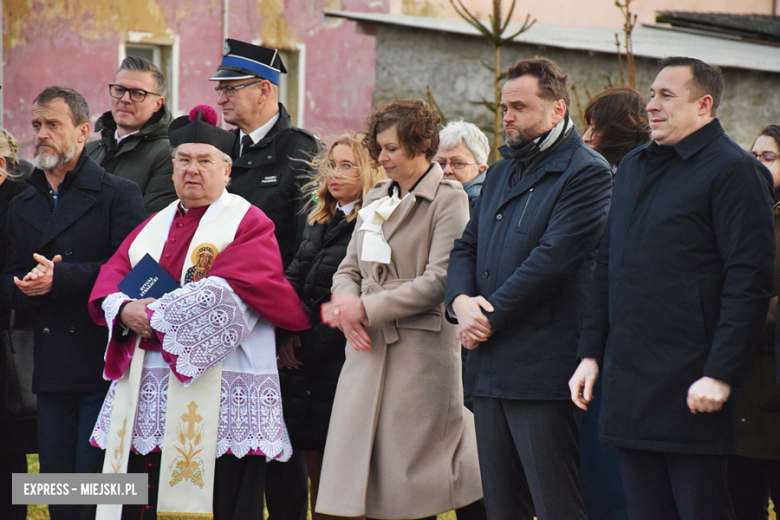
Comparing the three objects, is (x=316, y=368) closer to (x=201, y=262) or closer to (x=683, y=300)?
(x=201, y=262)

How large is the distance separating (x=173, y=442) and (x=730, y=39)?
512 inches

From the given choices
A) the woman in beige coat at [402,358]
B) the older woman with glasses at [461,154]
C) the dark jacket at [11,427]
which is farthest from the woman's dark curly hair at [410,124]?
the dark jacket at [11,427]

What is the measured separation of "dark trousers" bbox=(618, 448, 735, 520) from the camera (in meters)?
2.87

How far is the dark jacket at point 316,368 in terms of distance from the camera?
4.21m

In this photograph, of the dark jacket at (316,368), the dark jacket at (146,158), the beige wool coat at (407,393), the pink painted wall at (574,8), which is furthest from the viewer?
the pink painted wall at (574,8)

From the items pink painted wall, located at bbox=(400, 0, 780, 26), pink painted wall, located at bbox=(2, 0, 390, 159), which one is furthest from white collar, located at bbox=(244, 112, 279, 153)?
pink painted wall, located at bbox=(400, 0, 780, 26)

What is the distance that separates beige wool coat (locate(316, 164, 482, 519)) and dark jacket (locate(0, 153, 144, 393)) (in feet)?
4.04

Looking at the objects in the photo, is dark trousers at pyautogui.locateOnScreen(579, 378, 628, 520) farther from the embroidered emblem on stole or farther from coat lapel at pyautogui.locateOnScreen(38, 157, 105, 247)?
coat lapel at pyautogui.locateOnScreen(38, 157, 105, 247)

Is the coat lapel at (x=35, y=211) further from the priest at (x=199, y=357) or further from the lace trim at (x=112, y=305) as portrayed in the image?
the lace trim at (x=112, y=305)

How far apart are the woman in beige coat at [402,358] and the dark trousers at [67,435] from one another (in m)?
1.20

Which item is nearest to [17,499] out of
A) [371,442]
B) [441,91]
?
[371,442]

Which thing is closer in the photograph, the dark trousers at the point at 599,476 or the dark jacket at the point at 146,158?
the dark trousers at the point at 599,476

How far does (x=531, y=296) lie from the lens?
327cm

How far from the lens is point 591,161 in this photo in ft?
11.2
